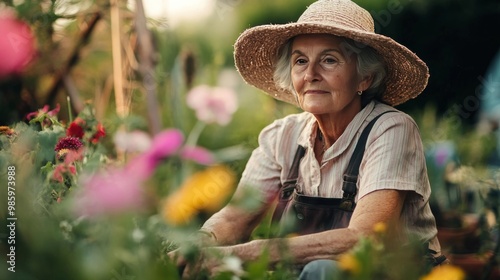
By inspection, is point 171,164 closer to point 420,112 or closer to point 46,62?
point 46,62

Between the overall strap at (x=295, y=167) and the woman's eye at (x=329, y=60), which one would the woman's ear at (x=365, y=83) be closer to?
the woman's eye at (x=329, y=60)

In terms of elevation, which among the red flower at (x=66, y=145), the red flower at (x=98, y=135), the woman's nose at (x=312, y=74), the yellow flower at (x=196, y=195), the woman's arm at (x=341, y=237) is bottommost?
the red flower at (x=98, y=135)

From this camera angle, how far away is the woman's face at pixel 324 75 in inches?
90.6

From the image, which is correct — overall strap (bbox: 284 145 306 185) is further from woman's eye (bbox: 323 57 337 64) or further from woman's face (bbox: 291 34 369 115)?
woman's eye (bbox: 323 57 337 64)

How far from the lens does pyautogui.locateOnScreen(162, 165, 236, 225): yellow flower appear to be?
0.98m

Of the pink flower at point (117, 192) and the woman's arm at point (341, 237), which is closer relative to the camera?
the pink flower at point (117, 192)

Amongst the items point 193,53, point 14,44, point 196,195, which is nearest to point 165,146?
point 196,195

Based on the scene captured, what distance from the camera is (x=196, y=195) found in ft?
3.28

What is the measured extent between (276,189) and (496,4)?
3.20 meters

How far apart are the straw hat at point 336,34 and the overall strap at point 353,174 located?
0.23 metres

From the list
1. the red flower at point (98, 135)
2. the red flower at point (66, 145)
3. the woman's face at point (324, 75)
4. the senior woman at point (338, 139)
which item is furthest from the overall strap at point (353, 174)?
the red flower at point (98, 135)

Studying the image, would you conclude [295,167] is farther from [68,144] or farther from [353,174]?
[68,144]

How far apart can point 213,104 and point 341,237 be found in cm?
291

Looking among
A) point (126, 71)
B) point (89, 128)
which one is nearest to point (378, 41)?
point (89, 128)
